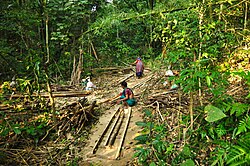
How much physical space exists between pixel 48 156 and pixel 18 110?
1.55 meters

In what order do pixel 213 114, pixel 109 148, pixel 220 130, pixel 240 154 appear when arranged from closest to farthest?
1. pixel 240 154
2. pixel 213 114
3. pixel 220 130
4. pixel 109 148

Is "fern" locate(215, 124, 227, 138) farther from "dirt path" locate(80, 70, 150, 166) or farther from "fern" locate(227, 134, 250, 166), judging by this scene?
"dirt path" locate(80, 70, 150, 166)

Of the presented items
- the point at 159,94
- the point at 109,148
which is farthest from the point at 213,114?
the point at 159,94

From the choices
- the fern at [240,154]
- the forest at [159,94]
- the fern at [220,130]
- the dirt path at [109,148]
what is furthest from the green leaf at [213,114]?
the dirt path at [109,148]

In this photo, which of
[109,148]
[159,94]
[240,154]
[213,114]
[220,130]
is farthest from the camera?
[159,94]

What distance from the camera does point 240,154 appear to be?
200 cm

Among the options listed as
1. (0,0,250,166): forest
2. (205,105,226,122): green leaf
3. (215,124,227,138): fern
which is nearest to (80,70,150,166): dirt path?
(0,0,250,166): forest

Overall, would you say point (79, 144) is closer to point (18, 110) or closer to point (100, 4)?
point (18, 110)

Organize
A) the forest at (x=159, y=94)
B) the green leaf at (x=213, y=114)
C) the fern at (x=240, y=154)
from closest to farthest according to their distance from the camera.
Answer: the fern at (x=240, y=154), the green leaf at (x=213, y=114), the forest at (x=159, y=94)

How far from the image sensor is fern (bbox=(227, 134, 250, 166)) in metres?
1.93

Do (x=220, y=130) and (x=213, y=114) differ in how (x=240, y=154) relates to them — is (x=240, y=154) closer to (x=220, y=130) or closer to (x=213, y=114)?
(x=213, y=114)

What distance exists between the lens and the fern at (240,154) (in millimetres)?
1933

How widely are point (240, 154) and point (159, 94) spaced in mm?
4052

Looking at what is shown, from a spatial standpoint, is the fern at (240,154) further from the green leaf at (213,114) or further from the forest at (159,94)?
the green leaf at (213,114)
